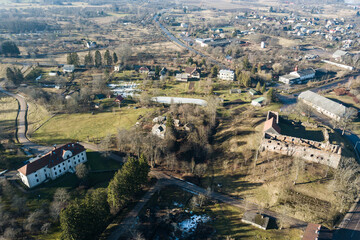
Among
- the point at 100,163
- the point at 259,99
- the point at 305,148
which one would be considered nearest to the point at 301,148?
the point at 305,148

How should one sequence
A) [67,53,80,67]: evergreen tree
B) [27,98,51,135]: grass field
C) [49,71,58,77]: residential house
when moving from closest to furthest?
[27,98,51,135]: grass field, [49,71,58,77]: residential house, [67,53,80,67]: evergreen tree

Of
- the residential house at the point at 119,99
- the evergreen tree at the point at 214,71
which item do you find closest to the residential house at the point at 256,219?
the residential house at the point at 119,99

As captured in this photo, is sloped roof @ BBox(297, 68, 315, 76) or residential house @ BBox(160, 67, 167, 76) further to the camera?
residential house @ BBox(160, 67, 167, 76)

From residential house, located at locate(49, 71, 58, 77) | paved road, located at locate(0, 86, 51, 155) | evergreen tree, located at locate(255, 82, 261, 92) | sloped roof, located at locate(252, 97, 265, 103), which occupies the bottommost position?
paved road, located at locate(0, 86, 51, 155)

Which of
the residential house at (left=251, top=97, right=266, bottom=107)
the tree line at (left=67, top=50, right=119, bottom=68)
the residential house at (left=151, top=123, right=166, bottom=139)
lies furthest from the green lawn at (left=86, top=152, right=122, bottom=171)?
the tree line at (left=67, top=50, right=119, bottom=68)

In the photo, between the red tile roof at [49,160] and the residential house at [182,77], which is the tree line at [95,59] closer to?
the residential house at [182,77]

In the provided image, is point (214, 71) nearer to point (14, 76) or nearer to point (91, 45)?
point (14, 76)

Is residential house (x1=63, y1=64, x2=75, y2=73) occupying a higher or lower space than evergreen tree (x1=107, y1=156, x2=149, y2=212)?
higher

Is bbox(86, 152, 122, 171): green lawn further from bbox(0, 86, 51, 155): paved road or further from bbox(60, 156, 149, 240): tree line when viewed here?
bbox(0, 86, 51, 155): paved road
